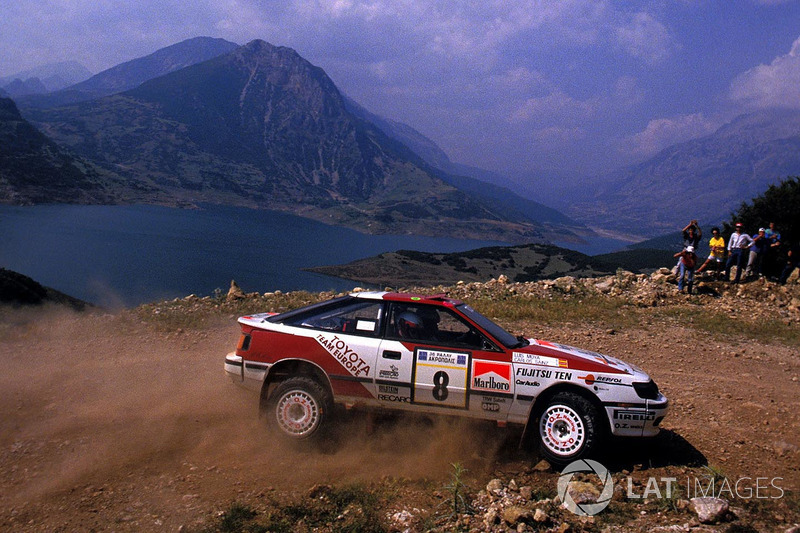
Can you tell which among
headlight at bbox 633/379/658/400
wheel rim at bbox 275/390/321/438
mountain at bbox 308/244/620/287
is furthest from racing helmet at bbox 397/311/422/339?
mountain at bbox 308/244/620/287

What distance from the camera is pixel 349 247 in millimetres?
112000

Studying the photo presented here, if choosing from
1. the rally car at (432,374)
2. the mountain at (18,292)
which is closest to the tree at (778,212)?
the rally car at (432,374)

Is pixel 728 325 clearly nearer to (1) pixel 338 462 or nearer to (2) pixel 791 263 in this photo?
(2) pixel 791 263

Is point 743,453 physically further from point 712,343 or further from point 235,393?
point 235,393

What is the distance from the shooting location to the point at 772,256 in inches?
618

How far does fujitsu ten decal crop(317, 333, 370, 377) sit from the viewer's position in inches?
208

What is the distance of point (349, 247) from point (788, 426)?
107m

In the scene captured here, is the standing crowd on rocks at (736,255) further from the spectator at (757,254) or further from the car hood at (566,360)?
the car hood at (566,360)

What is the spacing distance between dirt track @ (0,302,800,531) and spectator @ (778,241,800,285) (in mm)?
6995

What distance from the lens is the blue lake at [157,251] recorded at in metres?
59.2

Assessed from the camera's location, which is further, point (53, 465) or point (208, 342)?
point (208, 342)

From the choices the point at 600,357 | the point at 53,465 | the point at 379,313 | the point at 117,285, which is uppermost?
the point at 379,313

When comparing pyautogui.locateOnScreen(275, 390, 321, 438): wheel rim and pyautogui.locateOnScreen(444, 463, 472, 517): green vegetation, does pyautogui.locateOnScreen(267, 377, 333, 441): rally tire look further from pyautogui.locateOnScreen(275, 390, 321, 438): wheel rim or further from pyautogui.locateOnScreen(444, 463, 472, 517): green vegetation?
pyautogui.locateOnScreen(444, 463, 472, 517): green vegetation

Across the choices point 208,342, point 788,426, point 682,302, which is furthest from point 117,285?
point 788,426
